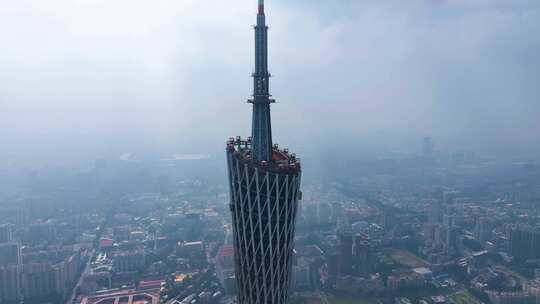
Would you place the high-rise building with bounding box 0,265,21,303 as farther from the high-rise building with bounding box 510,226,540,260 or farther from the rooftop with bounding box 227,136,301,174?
the high-rise building with bounding box 510,226,540,260

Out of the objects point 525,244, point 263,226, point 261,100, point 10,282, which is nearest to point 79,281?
point 10,282

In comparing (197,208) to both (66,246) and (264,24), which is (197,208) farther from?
(264,24)

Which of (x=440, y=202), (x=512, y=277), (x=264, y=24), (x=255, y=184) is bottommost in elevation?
(x=512, y=277)

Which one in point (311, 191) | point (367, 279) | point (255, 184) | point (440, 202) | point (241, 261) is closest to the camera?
point (255, 184)

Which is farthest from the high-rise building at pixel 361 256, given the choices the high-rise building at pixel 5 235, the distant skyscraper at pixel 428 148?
the distant skyscraper at pixel 428 148

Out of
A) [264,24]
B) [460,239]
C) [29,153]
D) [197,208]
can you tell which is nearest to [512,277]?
[460,239]

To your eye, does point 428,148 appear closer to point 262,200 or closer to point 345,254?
point 345,254

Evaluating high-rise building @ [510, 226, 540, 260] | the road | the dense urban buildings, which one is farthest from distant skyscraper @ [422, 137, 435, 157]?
the road
